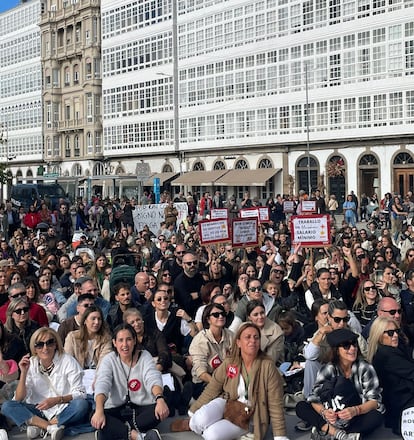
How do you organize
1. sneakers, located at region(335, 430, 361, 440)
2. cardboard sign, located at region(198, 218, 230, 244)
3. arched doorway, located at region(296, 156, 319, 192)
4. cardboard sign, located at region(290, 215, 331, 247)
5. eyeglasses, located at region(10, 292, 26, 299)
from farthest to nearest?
arched doorway, located at region(296, 156, 319, 192) < cardboard sign, located at region(198, 218, 230, 244) < cardboard sign, located at region(290, 215, 331, 247) < eyeglasses, located at region(10, 292, 26, 299) < sneakers, located at region(335, 430, 361, 440)

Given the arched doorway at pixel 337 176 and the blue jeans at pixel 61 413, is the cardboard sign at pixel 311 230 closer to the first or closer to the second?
the blue jeans at pixel 61 413

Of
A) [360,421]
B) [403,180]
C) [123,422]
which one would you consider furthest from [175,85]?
[360,421]

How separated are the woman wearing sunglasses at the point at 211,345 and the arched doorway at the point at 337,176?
125 ft

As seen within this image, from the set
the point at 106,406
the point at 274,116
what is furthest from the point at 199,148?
the point at 106,406

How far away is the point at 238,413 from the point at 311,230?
7422 millimetres

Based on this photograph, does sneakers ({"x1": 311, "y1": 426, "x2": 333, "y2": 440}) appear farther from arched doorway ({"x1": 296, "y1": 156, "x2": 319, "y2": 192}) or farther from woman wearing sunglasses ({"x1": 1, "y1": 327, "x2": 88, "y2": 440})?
arched doorway ({"x1": 296, "y1": 156, "x2": 319, "y2": 192})

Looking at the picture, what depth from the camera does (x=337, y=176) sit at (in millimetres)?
46531

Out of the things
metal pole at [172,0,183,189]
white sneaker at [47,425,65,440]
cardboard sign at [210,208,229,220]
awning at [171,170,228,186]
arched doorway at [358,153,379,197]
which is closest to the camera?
white sneaker at [47,425,65,440]

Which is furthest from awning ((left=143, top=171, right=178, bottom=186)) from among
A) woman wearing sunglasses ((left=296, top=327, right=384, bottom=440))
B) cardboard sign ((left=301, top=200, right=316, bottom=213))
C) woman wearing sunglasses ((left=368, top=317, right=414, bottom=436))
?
woman wearing sunglasses ((left=296, top=327, right=384, bottom=440))

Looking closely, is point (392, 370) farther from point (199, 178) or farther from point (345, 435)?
point (199, 178)

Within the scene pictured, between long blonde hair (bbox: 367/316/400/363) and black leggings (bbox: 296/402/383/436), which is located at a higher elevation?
long blonde hair (bbox: 367/316/400/363)

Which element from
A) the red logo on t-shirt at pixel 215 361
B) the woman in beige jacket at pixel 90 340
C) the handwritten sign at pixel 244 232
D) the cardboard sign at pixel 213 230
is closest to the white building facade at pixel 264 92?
the handwritten sign at pixel 244 232

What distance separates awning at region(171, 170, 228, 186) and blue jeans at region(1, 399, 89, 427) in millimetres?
44954

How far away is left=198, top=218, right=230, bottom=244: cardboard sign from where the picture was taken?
50.2 feet
